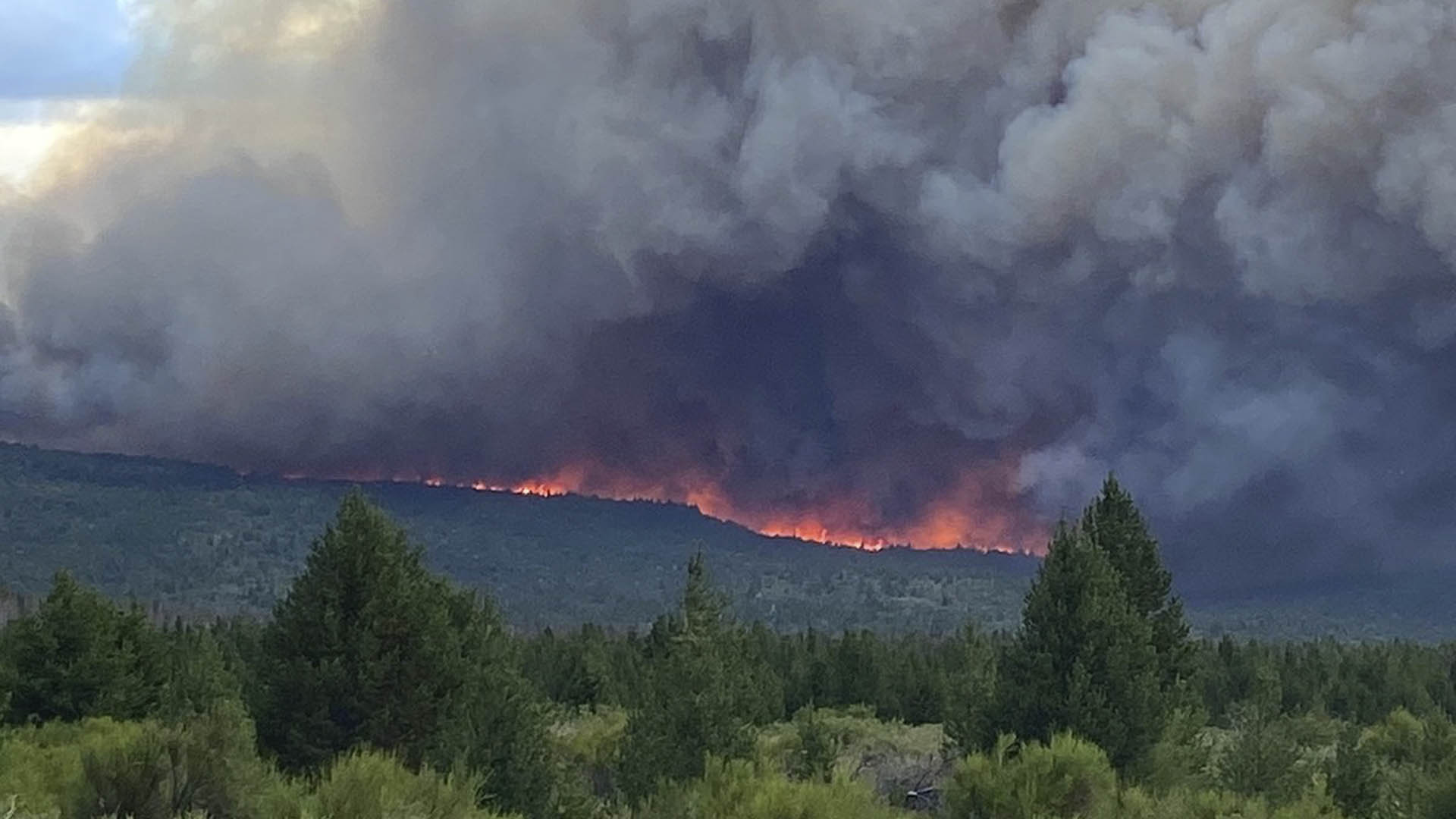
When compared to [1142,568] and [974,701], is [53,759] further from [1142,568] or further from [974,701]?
[1142,568]

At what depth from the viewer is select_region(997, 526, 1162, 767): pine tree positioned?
23906 mm

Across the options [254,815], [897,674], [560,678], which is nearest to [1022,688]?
[254,815]

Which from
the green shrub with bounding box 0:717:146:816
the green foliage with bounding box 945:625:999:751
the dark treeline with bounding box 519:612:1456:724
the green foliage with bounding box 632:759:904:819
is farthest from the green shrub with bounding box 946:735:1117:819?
the dark treeline with bounding box 519:612:1456:724

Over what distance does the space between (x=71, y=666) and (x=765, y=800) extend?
65.0ft

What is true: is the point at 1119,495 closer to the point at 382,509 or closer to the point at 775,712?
the point at 382,509

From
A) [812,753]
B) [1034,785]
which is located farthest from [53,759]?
[812,753]

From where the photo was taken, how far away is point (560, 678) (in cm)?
6550

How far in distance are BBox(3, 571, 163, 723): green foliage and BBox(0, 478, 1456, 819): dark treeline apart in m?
0.05

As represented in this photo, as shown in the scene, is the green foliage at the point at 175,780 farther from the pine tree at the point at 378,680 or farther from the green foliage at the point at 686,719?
the green foliage at the point at 686,719

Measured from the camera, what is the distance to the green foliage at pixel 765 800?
13.9m

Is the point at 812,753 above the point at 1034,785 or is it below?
below

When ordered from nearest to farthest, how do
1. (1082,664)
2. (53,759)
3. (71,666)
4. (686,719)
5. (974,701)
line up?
(53,759), (1082,664), (686,719), (974,701), (71,666)

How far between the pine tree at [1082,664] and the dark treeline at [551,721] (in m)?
0.04

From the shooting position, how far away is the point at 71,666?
2891 centimetres
